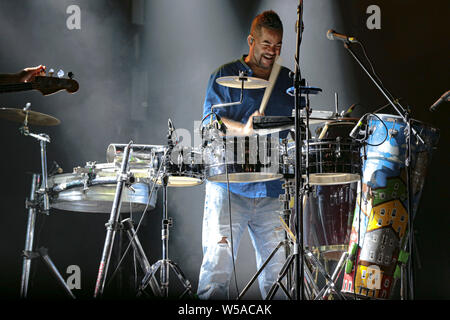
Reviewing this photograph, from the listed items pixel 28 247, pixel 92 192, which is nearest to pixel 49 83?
pixel 92 192

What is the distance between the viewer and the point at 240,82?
3.88m

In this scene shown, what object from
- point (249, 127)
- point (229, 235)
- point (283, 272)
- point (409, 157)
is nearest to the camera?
point (283, 272)

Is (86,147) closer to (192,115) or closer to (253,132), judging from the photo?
(192,115)

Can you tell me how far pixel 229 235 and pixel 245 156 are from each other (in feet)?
1.92

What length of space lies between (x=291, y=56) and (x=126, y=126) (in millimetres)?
1517

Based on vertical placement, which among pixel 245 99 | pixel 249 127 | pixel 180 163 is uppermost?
pixel 245 99

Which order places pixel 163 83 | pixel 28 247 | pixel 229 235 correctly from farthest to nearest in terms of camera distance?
pixel 163 83 → pixel 28 247 → pixel 229 235

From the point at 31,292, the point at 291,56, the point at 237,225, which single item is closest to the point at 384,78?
the point at 291,56

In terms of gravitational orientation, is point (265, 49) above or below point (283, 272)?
above

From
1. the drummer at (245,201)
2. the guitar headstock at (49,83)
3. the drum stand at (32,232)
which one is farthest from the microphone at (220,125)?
the drum stand at (32,232)

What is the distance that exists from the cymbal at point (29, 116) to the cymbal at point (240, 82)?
1345 millimetres

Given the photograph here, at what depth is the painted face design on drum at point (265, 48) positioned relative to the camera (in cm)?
421

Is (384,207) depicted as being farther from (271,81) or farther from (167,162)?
(167,162)

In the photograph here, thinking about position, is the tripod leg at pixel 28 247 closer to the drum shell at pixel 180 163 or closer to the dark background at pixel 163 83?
the dark background at pixel 163 83
